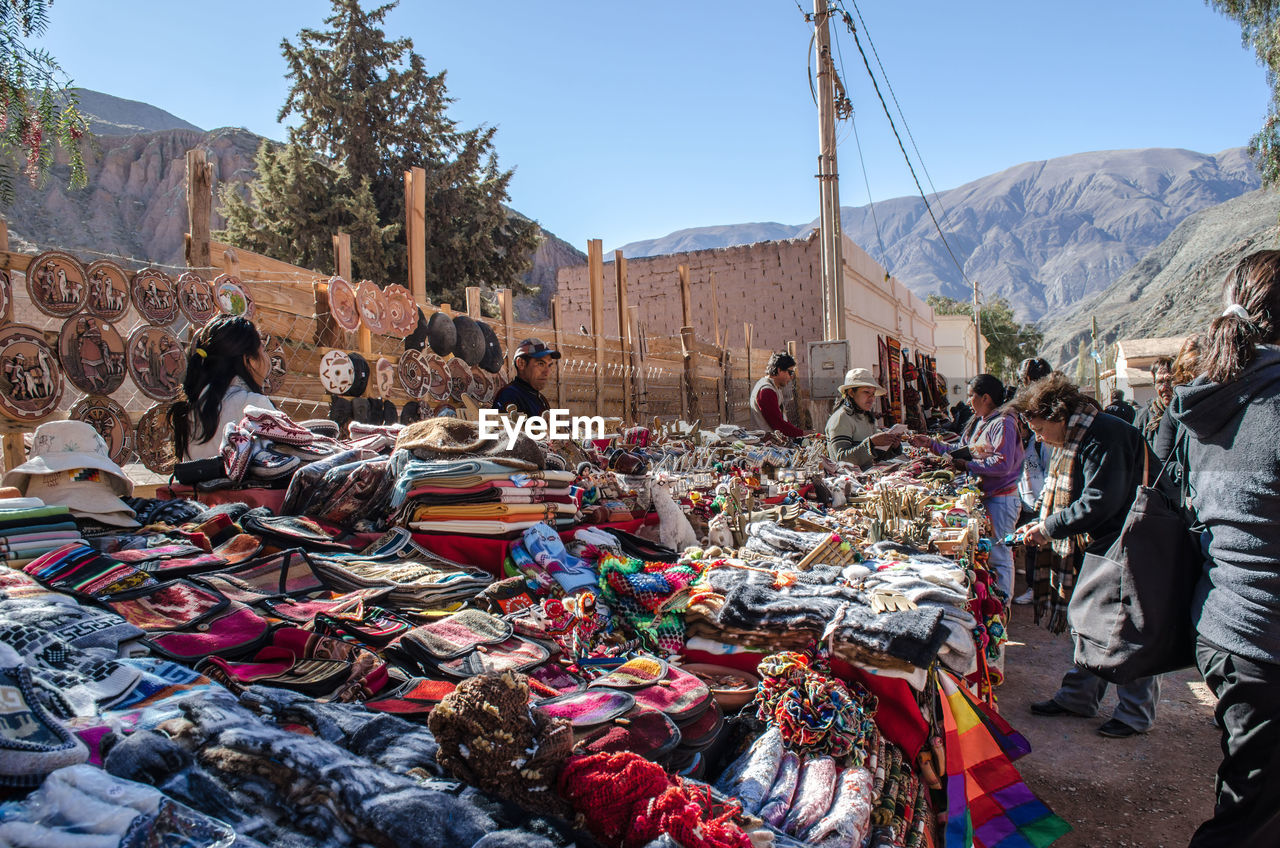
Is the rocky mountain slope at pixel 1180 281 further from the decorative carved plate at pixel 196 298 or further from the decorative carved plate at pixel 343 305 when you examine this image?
the decorative carved plate at pixel 196 298

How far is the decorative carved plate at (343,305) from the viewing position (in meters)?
4.78

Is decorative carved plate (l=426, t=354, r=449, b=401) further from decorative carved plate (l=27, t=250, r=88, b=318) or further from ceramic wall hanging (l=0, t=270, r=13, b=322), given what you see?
ceramic wall hanging (l=0, t=270, r=13, b=322)

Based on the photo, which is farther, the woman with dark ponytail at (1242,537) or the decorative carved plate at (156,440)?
the decorative carved plate at (156,440)

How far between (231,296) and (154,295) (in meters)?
0.43

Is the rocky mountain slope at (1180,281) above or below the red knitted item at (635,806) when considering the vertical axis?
above

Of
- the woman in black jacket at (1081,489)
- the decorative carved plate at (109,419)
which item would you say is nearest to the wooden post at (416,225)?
the decorative carved plate at (109,419)

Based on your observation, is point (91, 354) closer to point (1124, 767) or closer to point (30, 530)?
point (30, 530)

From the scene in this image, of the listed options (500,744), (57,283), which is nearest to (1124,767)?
(500,744)

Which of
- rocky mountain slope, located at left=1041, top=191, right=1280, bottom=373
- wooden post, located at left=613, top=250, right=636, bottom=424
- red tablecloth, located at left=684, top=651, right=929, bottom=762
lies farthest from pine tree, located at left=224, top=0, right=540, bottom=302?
rocky mountain slope, located at left=1041, top=191, right=1280, bottom=373

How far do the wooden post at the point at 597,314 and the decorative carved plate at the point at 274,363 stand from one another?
3.95m

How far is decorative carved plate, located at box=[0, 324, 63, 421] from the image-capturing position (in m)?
3.24

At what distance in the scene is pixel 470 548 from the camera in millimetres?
2584

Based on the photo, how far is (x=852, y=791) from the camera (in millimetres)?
1633

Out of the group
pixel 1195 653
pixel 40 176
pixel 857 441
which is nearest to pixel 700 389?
pixel 857 441
